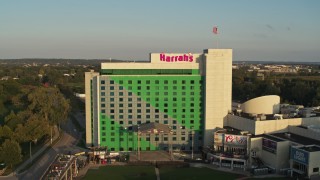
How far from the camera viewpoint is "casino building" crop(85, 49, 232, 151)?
263ft

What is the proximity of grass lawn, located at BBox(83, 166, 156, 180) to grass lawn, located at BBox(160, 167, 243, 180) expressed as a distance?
2429 millimetres

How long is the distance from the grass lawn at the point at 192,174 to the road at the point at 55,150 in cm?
2256

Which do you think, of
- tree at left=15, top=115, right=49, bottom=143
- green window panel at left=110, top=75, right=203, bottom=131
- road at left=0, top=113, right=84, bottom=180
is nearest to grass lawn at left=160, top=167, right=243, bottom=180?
green window panel at left=110, top=75, right=203, bottom=131

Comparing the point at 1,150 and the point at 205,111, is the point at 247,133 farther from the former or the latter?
the point at 1,150

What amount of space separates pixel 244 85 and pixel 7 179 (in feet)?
420

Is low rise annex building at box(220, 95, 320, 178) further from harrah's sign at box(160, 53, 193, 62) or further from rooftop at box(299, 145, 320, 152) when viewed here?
harrah's sign at box(160, 53, 193, 62)

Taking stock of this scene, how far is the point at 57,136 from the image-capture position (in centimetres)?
9638

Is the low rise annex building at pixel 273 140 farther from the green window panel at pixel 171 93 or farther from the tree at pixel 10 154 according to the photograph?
the tree at pixel 10 154

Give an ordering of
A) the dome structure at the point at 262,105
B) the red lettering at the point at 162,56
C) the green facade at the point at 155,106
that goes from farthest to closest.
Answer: the dome structure at the point at 262,105
the red lettering at the point at 162,56
the green facade at the point at 155,106


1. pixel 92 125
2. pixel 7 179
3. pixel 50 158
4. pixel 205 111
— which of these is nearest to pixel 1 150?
pixel 7 179

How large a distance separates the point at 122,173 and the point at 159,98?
2149cm

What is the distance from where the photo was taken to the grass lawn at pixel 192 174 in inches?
2469

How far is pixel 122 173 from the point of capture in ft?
216

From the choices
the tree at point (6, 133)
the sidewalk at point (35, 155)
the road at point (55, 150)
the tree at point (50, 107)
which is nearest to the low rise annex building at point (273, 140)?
the road at point (55, 150)
